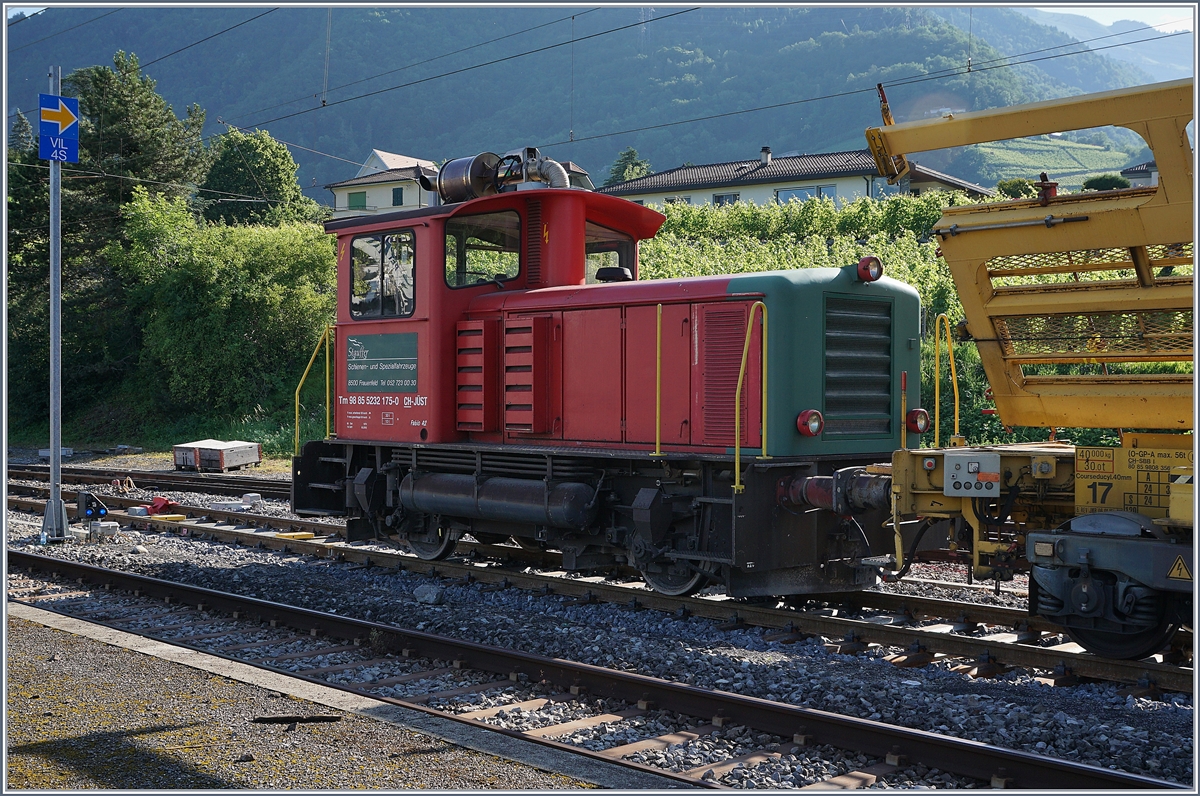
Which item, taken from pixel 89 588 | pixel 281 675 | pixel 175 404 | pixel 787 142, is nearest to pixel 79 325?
pixel 175 404

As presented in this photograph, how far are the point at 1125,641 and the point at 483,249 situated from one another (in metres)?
6.57

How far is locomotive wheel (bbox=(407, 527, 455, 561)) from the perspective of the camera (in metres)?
10.4

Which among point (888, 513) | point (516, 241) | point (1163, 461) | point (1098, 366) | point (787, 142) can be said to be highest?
point (787, 142)

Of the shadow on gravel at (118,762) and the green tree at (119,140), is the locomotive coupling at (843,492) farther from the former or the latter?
the green tree at (119,140)

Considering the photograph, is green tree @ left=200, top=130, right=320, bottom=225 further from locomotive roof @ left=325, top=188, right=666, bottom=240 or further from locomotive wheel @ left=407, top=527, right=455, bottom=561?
locomotive wheel @ left=407, top=527, right=455, bottom=561

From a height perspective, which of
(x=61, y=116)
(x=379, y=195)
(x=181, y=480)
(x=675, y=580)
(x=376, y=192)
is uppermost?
(x=376, y=192)

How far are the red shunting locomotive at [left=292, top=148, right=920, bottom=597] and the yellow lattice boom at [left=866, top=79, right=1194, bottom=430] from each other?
157 centimetres

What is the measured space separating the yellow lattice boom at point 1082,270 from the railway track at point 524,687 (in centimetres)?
275

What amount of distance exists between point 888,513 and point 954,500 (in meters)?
1.27

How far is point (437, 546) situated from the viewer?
10461 mm

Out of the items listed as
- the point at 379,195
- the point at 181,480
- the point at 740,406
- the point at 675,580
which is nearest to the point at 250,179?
the point at 379,195

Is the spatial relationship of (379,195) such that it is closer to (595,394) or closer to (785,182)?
(785,182)

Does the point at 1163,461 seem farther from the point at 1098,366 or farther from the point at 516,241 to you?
the point at 516,241

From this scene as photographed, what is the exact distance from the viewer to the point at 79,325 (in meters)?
36.3
